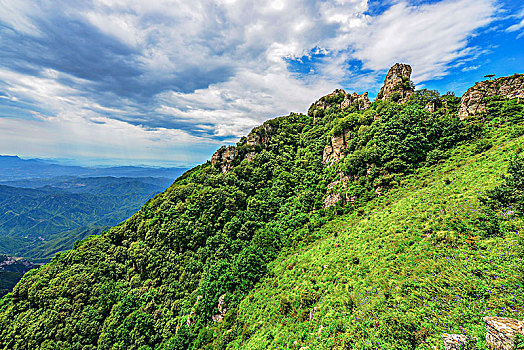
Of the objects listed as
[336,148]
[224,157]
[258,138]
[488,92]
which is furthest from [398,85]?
[224,157]

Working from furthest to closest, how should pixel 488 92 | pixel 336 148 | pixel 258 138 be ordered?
pixel 258 138
pixel 336 148
pixel 488 92

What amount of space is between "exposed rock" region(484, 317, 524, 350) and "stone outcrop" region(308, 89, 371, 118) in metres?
83.2

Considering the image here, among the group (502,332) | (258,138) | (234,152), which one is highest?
(258,138)

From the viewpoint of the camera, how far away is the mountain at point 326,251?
16.7 m

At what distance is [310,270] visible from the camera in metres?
31.0

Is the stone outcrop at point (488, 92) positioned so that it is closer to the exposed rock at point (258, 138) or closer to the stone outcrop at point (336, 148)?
the stone outcrop at point (336, 148)

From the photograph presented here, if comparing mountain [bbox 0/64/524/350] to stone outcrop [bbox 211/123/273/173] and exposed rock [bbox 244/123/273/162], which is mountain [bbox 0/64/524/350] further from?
exposed rock [bbox 244/123/273/162]

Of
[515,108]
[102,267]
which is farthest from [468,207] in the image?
[102,267]

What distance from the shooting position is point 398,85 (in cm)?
6356

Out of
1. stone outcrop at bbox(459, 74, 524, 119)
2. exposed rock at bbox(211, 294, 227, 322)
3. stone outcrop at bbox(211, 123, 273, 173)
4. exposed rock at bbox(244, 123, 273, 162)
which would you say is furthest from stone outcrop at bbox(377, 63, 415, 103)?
exposed rock at bbox(211, 294, 227, 322)

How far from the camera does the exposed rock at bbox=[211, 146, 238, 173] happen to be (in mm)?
73562

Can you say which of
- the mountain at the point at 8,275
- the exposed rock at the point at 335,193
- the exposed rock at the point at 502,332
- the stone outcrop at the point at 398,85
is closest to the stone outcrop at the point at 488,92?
the stone outcrop at the point at 398,85

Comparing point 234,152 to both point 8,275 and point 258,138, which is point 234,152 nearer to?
point 258,138

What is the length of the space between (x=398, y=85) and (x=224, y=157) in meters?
70.2
